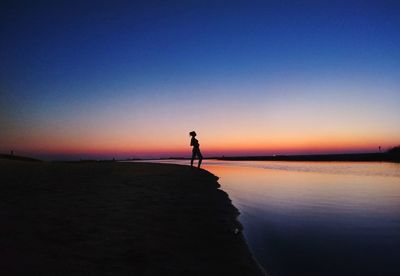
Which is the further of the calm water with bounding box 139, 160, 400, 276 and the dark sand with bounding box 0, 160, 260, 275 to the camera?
the calm water with bounding box 139, 160, 400, 276

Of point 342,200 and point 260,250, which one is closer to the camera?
point 260,250

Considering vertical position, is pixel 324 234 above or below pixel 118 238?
below

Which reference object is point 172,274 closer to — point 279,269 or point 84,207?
point 279,269

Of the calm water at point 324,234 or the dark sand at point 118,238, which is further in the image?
the calm water at point 324,234

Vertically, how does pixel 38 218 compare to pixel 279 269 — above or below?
above

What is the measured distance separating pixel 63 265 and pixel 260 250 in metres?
2.89

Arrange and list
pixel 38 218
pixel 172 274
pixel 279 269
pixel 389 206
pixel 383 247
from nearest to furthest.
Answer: pixel 172 274 → pixel 279 269 → pixel 383 247 → pixel 38 218 → pixel 389 206

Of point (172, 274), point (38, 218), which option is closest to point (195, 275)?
point (172, 274)

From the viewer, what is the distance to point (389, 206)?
8.60m

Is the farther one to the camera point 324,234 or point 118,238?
point 324,234

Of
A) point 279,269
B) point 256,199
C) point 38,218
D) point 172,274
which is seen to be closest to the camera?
point 172,274

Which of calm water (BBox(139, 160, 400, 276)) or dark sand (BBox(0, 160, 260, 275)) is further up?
dark sand (BBox(0, 160, 260, 275))

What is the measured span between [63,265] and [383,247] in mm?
4583

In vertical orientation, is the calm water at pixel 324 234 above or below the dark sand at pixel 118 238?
below
